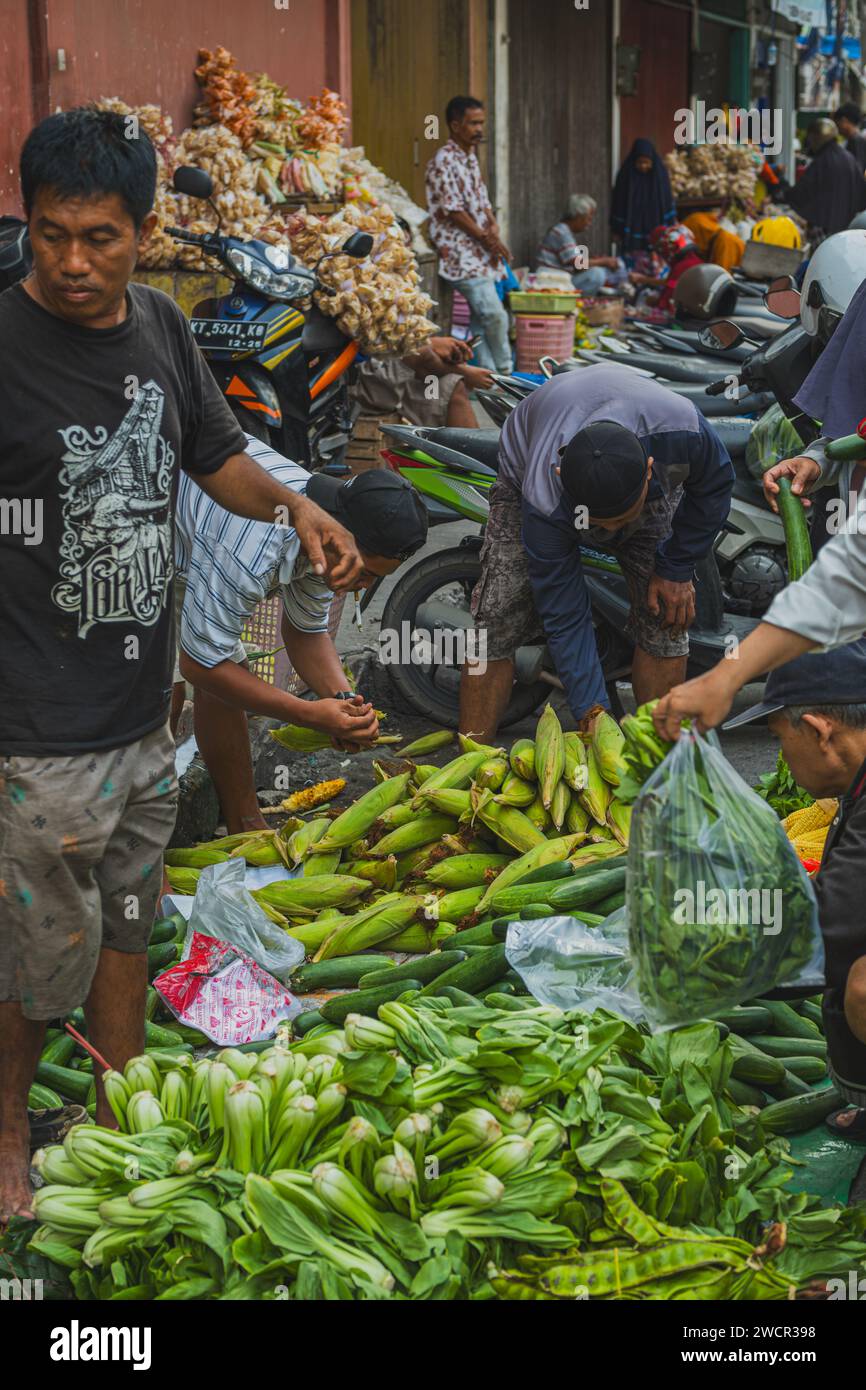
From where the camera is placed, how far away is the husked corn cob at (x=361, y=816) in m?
4.43

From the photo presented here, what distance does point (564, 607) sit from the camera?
15.6 feet

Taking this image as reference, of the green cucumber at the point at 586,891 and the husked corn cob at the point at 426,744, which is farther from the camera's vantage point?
the husked corn cob at the point at 426,744

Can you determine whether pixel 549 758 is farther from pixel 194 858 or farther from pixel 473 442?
pixel 473 442

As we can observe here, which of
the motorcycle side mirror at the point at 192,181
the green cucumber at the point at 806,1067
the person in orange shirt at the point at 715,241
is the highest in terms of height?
the person in orange shirt at the point at 715,241

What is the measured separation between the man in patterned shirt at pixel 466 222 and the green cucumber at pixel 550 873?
7.17 metres

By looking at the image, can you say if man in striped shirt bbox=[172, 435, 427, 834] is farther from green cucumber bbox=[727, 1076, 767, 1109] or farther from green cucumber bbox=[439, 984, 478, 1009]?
green cucumber bbox=[727, 1076, 767, 1109]

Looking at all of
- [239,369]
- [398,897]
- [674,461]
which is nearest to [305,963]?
[398,897]

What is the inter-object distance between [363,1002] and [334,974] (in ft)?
1.10

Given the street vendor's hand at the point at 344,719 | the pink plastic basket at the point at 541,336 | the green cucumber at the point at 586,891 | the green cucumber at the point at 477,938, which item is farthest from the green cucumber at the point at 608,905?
the pink plastic basket at the point at 541,336

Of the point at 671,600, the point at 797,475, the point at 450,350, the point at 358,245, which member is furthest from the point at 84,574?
the point at 450,350

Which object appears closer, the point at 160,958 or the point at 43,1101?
the point at 43,1101

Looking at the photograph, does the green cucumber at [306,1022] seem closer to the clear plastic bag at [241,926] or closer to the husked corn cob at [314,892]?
the clear plastic bag at [241,926]
